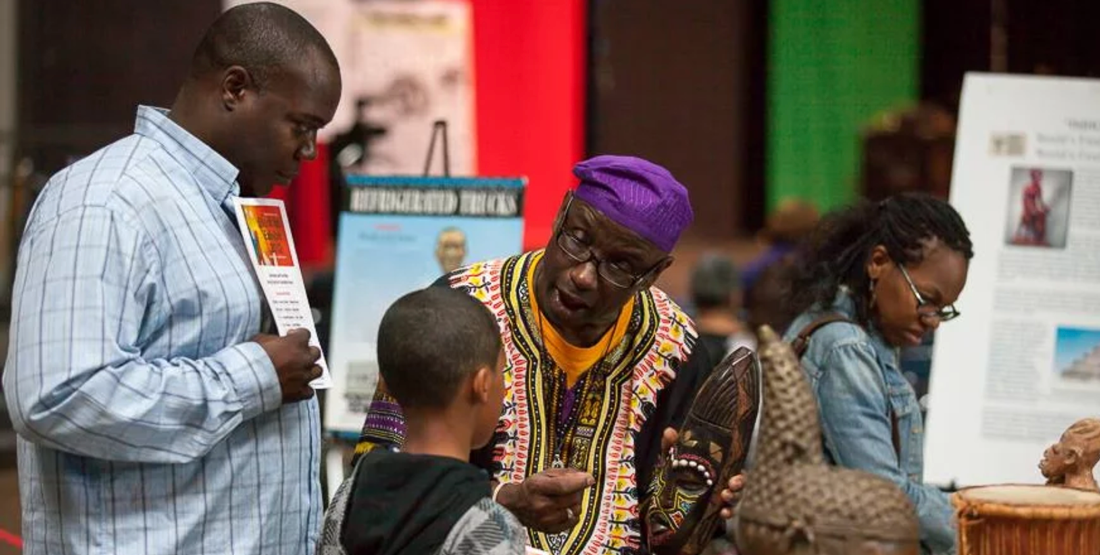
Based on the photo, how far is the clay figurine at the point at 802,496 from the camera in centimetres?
205

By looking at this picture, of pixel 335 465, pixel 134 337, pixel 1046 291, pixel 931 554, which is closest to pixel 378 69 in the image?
pixel 335 465

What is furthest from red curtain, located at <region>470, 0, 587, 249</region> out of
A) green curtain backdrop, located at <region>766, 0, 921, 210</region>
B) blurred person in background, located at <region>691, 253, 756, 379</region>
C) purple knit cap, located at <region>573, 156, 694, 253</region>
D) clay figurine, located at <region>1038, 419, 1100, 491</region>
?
clay figurine, located at <region>1038, 419, 1100, 491</region>

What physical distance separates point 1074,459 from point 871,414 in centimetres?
53

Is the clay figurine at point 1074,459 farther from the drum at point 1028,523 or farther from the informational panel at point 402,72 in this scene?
the informational panel at point 402,72

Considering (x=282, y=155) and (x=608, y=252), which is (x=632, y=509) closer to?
(x=608, y=252)

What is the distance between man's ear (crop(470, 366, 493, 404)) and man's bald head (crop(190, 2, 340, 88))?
1.93ft

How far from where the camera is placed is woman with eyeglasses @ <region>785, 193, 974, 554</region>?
11.0ft

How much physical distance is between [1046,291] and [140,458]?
8.93 feet

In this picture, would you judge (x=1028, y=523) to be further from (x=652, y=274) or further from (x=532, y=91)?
(x=532, y=91)

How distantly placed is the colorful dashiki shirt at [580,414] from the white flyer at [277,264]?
0.47 m

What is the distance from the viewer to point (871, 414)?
3371 millimetres

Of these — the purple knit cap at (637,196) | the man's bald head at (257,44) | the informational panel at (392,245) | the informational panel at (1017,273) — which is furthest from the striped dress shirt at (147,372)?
the informational panel at (1017,273)

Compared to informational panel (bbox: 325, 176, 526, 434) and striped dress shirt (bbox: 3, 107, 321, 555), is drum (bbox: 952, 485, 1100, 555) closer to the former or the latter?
striped dress shirt (bbox: 3, 107, 321, 555)

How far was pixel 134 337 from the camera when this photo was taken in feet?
8.25
